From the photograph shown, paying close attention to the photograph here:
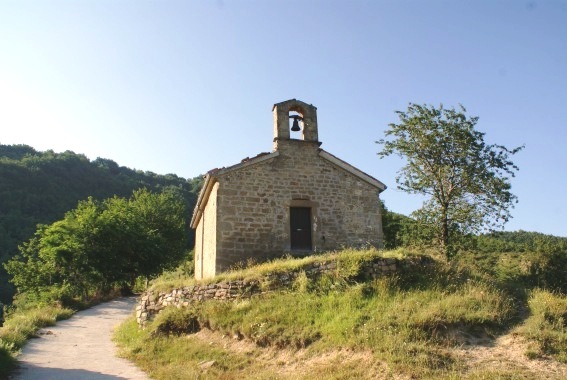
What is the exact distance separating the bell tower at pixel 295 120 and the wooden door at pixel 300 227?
99.0 inches

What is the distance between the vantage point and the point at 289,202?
645 inches

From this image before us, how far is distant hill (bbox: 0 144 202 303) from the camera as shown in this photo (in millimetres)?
43000

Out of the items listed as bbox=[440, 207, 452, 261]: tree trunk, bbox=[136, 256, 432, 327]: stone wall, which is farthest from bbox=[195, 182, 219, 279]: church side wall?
bbox=[440, 207, 452, 261]: tree trunk

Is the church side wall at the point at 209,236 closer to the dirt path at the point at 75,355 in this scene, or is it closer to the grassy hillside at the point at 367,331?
the grassy hillside at the point at 367,331

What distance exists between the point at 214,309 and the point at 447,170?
13.9 metres

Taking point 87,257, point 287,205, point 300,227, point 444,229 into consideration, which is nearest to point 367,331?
point 300,227

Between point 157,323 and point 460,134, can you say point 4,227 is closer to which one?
point 157,323

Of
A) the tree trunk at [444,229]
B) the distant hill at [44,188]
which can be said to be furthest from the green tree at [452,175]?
the distant hill at [44,188]

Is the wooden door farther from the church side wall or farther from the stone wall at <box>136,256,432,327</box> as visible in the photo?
the stone wall at <box>136,256,432,327</box>

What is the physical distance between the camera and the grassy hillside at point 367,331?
8359 millimetres

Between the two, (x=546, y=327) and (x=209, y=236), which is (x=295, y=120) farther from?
(x=546, y=327)

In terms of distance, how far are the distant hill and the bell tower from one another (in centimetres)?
3283

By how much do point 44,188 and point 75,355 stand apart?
139 ft

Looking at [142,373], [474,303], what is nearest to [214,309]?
[142,373]
